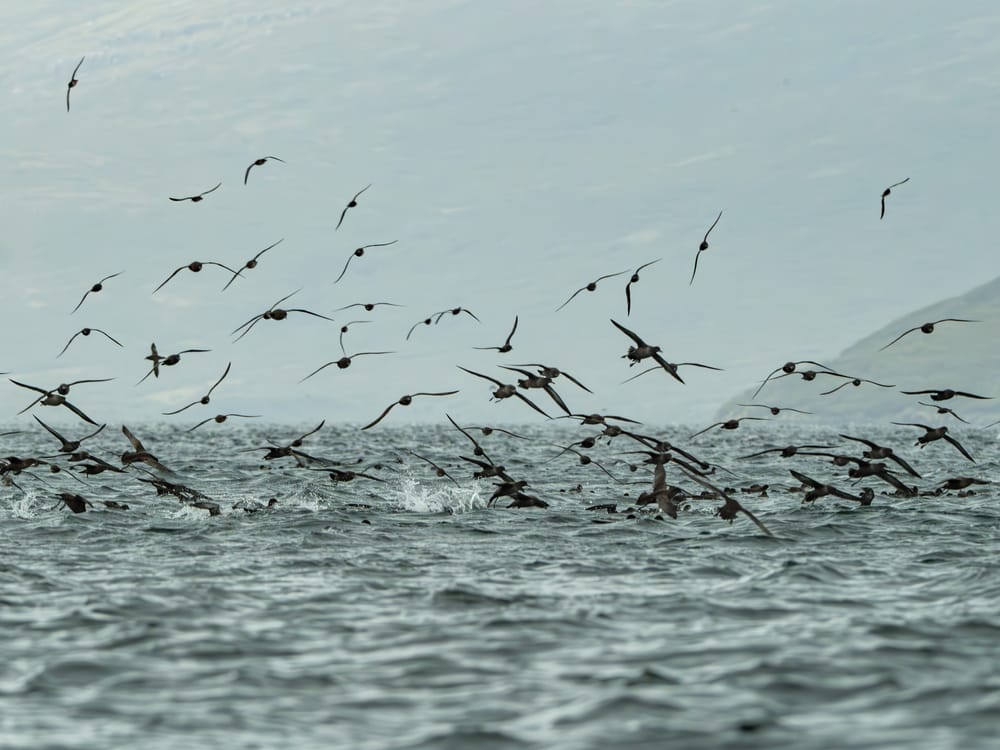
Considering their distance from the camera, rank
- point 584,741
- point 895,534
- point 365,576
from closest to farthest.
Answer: point 584,741
point 365,576
point 895,534

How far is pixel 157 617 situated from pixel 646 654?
5.51m

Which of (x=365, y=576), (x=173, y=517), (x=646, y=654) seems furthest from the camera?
(x=173, y=517)

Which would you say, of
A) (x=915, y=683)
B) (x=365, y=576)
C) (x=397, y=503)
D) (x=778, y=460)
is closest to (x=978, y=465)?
(x=778, y=460)

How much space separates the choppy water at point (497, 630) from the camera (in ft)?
36.9

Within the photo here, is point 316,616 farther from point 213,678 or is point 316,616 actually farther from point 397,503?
point 397,503

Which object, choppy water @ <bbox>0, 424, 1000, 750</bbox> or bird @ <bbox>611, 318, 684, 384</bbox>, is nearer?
choppy water @ <bbox>0, 424, 1000, 750</bbox>

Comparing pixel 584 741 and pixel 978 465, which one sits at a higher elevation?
pixel 584 741

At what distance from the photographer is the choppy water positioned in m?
11.2

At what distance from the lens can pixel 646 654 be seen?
44.9 feet

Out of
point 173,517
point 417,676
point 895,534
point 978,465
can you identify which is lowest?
point 978,465

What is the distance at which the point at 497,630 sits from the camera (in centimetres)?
1487

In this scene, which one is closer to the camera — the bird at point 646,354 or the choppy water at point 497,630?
the choppy water at point 497,630

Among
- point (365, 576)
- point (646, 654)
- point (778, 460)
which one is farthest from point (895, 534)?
point (778, 460)

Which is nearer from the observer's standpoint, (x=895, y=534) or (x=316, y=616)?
(x=316, y=616)
